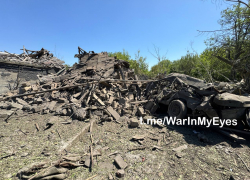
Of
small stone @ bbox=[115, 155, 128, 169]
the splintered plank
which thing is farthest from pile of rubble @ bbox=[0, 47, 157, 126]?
small stone @ bbox=[115, 155, 128, 169]

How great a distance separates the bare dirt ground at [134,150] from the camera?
296cm

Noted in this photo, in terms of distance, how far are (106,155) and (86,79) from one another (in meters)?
6.78

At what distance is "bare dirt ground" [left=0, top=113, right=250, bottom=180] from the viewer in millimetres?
2961

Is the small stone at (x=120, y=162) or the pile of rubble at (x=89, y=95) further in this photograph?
the pile of rubble at (x=89, y=95)

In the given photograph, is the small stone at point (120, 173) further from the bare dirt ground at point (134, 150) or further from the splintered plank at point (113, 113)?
the splintered plank at point (113, 113)

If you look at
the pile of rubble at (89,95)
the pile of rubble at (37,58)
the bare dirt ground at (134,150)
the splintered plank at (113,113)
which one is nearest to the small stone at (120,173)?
the bare dirt ground at (134,150)

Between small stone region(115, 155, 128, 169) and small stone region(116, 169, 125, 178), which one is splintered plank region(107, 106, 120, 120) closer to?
small stone region(115, 155, 128, 169)

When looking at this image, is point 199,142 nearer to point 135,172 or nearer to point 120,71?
point 135,172

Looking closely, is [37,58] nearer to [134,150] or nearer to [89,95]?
[89,95]

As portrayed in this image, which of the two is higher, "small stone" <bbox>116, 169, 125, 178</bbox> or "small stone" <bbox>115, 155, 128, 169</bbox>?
"small stone" <bbox>115, 155, 128, 169</bbox>

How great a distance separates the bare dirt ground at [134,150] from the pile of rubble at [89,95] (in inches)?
39.2

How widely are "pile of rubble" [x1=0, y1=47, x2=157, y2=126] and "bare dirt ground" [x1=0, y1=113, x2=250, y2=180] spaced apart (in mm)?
995

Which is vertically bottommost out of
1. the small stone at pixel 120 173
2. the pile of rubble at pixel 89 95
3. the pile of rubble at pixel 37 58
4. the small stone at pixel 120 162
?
the small stone at pixel 120 173

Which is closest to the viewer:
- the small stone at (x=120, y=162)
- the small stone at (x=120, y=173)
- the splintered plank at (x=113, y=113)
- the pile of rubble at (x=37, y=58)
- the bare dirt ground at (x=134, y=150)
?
the small stone at (x=120, y=173)
